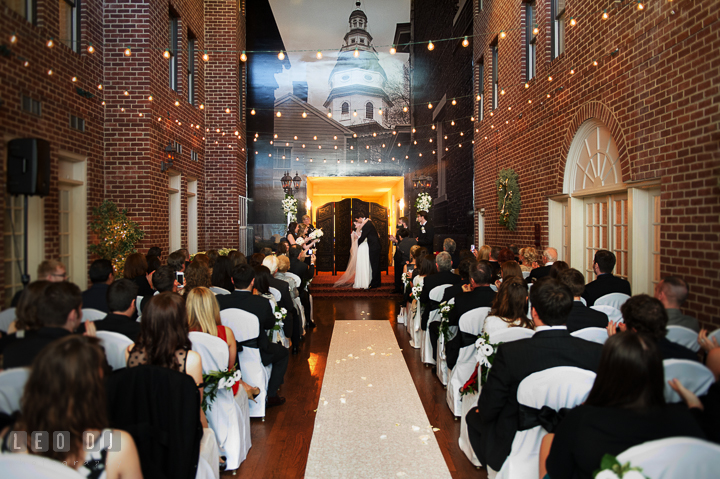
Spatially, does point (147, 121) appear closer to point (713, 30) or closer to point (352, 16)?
point (713, 30)

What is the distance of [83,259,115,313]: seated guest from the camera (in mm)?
4109

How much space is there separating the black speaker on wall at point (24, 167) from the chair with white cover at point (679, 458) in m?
4.48

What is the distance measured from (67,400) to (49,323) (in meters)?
1.11

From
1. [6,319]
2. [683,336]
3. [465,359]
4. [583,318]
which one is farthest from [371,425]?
[6,319]

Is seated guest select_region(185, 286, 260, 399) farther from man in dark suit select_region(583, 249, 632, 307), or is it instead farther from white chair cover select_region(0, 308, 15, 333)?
man in dark suit select_region(583, 249, 632, 307)

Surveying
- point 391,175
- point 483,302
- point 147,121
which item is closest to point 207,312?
point 483,302

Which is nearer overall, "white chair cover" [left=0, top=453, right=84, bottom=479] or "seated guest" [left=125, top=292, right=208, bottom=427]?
"white chair cover" [left=0, top=453, right=84, bottom=479]

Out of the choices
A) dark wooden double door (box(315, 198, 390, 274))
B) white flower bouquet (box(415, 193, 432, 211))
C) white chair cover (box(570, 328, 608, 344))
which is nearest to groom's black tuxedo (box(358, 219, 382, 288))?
white flower bouquet (box(415, 193, 432, 211))

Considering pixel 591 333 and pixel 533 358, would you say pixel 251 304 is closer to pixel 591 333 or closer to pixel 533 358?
pixel 533 358

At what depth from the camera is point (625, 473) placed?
1.52 metres

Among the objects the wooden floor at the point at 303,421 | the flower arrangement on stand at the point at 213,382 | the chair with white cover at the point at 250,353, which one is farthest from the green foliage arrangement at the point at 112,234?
the flower arrangement on stand at the point at 213,382

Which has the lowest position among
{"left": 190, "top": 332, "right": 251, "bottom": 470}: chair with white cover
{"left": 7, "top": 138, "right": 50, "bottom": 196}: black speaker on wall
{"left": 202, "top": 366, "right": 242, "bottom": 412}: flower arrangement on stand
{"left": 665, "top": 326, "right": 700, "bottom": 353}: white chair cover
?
{"left": 190, "top": 332, "right": 251, "bottom": 470}: chair with white cover

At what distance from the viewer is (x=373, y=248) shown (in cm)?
1230

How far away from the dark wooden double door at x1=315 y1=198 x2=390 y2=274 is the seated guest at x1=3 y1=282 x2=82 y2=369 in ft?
41.0
